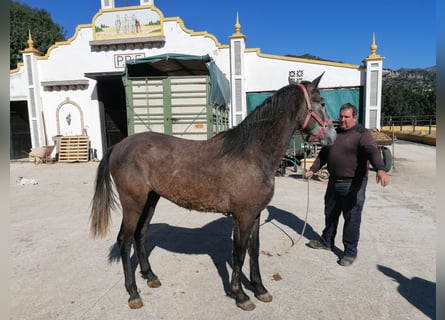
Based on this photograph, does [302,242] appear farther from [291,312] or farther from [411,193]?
[411,193]

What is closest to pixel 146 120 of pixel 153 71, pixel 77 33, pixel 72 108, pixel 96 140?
pixel 153 71

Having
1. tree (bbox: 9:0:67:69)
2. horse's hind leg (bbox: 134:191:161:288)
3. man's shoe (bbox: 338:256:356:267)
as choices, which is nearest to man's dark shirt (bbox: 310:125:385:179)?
man's shoe (bbox: 338:256:356:267)

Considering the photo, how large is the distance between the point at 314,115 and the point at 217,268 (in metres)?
2.12

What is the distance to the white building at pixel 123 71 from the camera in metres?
11.9

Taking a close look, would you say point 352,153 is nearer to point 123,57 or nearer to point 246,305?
point 246,305

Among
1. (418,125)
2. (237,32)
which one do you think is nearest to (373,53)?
(237,32)

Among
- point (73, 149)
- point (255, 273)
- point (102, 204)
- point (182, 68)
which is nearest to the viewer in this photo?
point (255, 273)

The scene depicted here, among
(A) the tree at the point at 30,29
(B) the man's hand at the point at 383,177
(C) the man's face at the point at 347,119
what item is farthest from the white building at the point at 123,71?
(B) the man's hand at the point at 383,177

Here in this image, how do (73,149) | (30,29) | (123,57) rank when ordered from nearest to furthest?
(123,57) → (73,149) → (30,29)

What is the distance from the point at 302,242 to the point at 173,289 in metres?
2.08

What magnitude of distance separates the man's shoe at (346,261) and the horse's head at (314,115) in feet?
5.49

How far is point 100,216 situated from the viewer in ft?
10.00

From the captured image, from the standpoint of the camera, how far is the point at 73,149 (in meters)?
13.3

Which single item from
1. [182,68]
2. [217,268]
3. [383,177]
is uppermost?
[182,68]
